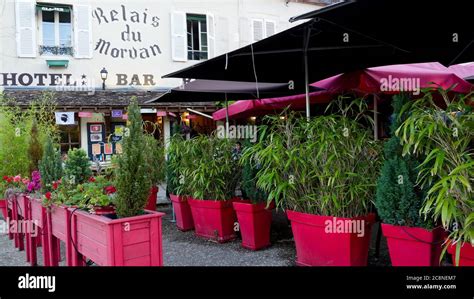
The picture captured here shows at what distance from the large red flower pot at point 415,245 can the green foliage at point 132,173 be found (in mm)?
1858

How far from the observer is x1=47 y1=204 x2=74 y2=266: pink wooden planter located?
307 centimetres

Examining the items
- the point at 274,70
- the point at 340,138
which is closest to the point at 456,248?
the point at 340,138

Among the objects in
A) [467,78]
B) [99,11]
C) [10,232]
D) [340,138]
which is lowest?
[10,232]

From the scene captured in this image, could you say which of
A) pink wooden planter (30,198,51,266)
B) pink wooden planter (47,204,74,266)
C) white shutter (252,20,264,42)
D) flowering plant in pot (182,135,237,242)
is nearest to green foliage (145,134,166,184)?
flowering plant in pot (182,135,237,242)

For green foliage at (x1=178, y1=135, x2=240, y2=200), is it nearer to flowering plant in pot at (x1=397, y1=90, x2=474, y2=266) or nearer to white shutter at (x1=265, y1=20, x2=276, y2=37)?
flowering plant in pot at (x1=397, y1=90, x2=474, y2=266)

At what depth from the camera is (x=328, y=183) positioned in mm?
3406

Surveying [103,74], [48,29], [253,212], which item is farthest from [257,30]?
[253,212]

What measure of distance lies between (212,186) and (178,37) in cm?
942

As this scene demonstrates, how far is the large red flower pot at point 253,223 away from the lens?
4363 mm

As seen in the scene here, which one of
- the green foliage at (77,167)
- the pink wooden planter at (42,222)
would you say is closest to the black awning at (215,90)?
the green foliage at (77,167)

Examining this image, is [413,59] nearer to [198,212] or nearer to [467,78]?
[467,78]

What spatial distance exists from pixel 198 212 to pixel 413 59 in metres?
3.23

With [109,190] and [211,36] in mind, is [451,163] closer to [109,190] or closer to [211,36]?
[109,190]
